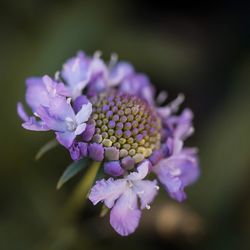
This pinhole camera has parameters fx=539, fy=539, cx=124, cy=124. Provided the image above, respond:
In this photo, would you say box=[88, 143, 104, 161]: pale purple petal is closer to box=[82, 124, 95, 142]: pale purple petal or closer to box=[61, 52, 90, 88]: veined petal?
box=[82, 124, 95, 142]: pale purple petal

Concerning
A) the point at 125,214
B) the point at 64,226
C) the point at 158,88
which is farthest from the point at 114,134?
the point at 158,88

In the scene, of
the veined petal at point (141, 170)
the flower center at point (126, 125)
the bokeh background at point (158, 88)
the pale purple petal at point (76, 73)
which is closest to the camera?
the veined petal at point (141, 170)

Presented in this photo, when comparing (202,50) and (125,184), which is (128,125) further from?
(202,50)

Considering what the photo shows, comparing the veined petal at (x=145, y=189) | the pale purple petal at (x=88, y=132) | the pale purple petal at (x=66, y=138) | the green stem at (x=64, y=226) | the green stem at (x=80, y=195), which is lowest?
the green stem at (x=64, y=226)

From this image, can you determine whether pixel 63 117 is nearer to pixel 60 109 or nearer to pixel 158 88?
pixel 60 109

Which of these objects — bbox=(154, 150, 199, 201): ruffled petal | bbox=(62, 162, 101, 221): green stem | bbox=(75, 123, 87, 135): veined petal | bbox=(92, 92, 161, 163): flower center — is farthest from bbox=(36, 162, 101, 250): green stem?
bbox=(75, 123, 87, 135): veined petal

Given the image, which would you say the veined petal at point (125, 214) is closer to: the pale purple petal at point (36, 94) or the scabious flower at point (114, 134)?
the scabious flower at point (114, 134)

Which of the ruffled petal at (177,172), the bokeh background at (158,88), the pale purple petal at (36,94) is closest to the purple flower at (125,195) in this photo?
the ruffled petal at (177,172)
